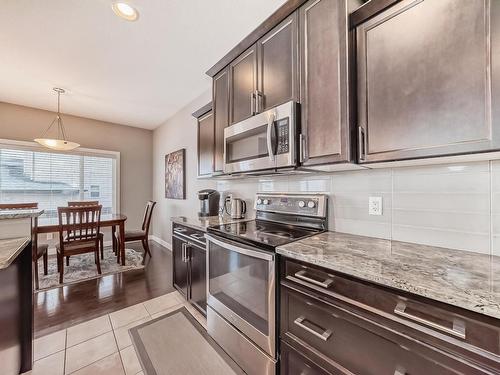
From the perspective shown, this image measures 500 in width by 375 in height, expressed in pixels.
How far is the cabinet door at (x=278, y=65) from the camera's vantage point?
145 centimetres

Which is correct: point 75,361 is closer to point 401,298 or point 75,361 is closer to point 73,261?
point 401,298

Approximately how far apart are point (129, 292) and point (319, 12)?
3.17m

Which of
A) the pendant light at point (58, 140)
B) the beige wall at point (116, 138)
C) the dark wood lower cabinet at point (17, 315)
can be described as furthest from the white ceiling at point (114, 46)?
the dark wood lower cabinet at point (17, 315)

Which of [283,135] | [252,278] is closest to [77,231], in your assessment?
[252,278]

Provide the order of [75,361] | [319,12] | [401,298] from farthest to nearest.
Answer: [75,361]
[319,12]
[401,298]

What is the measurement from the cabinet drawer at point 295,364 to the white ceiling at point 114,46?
2.34 m

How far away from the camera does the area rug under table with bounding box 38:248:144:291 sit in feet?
9.02

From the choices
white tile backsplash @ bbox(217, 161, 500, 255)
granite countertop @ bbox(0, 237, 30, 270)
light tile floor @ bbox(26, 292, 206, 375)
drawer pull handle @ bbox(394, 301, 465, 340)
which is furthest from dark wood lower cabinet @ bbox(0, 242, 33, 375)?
white tile backsplash @ bbox(217, 161, 500, 255)

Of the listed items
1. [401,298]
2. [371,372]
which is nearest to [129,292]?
[371,372]

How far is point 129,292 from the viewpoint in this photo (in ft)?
8.23

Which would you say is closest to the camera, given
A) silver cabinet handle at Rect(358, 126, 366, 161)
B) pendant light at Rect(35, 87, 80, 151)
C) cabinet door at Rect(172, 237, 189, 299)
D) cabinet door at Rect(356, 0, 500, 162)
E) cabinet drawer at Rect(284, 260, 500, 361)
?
cabinet drawer at Rect(284, 260, 500, 361)

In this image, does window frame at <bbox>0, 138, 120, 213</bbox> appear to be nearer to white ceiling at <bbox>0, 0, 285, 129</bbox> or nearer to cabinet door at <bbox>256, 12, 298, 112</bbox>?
white ceiling at <bbox>0, 0, 285, 129</bbox>

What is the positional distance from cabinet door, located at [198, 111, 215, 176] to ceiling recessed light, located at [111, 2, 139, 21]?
39.5 inches

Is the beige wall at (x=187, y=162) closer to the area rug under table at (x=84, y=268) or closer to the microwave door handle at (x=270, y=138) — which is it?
the area rug under table at (x=84, y=268)
